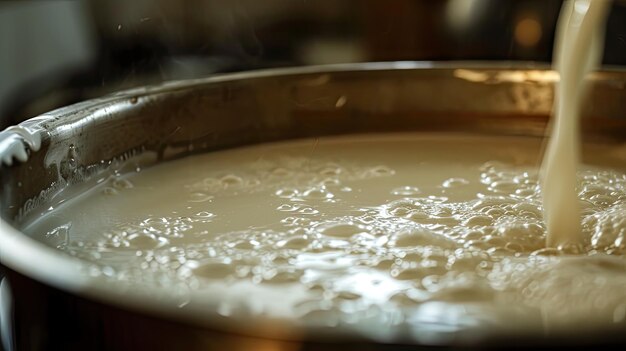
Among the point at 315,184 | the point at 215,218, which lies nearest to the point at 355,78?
the point at 315,184

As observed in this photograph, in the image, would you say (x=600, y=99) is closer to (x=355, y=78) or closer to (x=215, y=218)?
(x=355, y=78)

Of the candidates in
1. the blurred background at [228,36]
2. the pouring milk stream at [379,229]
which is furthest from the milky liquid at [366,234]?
the blurred background at [228,36]

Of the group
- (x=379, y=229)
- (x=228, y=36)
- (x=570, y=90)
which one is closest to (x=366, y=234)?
(x=379, y=229)

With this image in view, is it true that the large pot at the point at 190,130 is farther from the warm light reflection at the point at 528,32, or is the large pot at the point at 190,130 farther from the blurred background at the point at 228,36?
the warm light reflection at the point at 528,32

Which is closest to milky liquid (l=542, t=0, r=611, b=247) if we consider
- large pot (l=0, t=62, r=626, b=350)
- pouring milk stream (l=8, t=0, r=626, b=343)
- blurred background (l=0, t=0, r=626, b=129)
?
pouring milk stream (l=8, t=0, r=626, b=343)

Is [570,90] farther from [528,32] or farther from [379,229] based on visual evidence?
[528,32]
